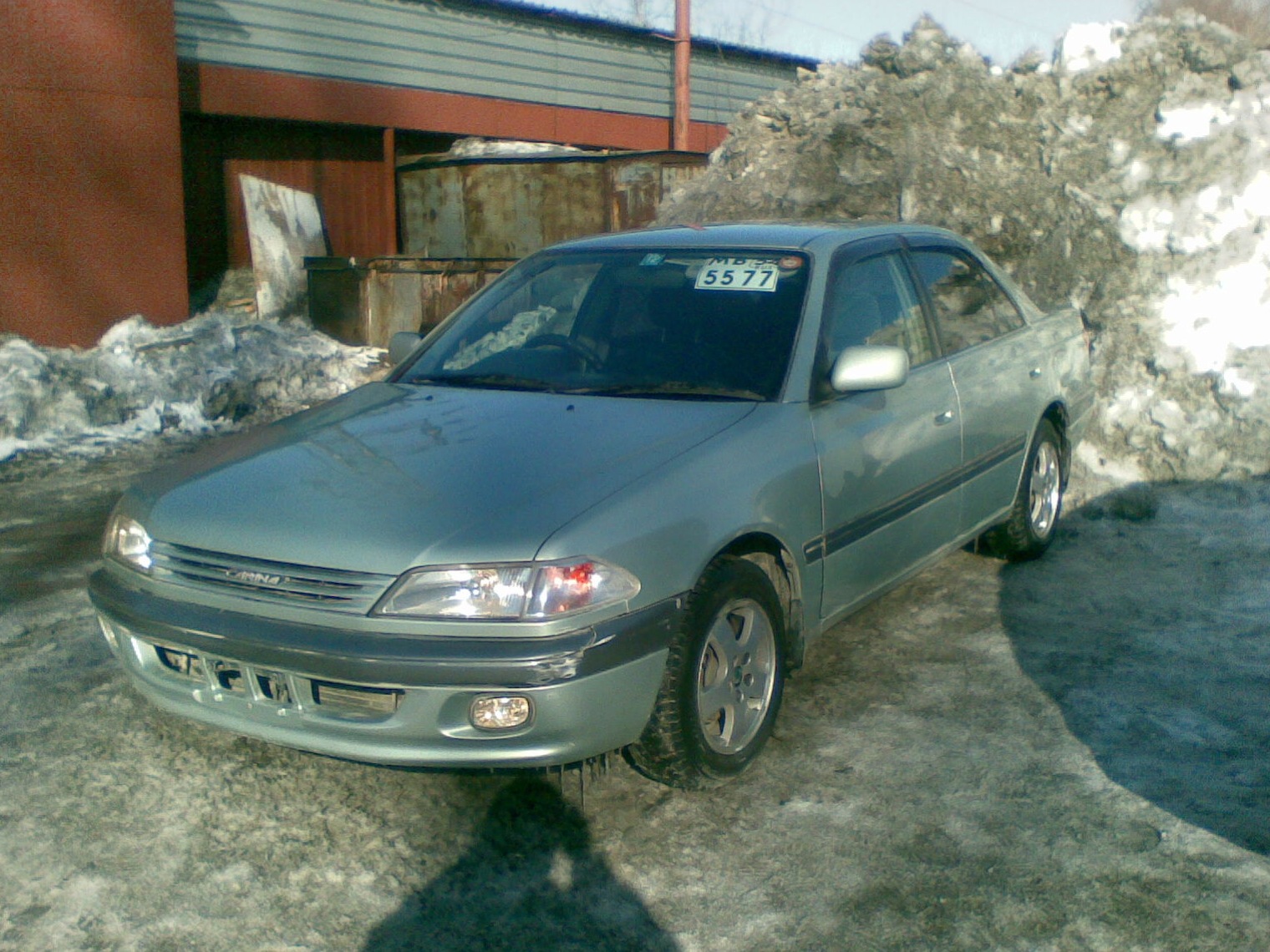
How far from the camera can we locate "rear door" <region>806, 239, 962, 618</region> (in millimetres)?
3938

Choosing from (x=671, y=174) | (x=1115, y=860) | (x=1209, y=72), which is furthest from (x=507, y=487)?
(x=671, y=174)

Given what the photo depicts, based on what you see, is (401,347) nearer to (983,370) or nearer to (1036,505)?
(983,370)

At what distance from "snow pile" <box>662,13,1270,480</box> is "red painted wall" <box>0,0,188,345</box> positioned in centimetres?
530

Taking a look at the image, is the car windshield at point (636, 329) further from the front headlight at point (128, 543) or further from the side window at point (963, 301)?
the front headlight at point (128, 543)

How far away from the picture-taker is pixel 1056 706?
161 inches

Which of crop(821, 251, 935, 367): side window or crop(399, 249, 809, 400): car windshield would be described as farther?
crop(821, 251, 935, 367): side window

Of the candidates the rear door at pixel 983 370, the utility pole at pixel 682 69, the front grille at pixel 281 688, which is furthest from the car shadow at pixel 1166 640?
the utility pole at pixel 682 69

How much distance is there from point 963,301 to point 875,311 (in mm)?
855

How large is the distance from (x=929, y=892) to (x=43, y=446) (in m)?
7.22

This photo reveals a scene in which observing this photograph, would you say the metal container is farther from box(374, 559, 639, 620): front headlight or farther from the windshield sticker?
box(374, 559, 639, 620): front headlight

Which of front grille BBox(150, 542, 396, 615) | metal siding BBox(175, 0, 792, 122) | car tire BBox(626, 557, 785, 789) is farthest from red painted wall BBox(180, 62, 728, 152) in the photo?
car tire BBox(626, 557, 785, 789)

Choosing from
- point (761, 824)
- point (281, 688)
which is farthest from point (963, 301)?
point (281, 688)

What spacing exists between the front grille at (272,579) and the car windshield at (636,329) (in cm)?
124

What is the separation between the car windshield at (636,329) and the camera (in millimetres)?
3996
